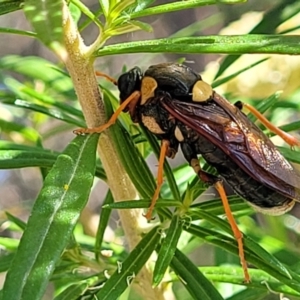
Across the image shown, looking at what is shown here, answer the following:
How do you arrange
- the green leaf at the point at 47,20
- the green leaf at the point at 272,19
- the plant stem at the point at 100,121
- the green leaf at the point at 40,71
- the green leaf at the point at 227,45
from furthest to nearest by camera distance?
the green leaf at the point at 40,71 < the green leaf at the point at 272,19 < the plant stem at the point at 100,121 < the green leaf at the point at 227,45 < the green leaf at the point at 47,20

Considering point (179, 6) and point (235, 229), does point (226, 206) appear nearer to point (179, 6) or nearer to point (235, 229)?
point (235, 229)

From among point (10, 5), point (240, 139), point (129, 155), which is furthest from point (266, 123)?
point (10, 5)

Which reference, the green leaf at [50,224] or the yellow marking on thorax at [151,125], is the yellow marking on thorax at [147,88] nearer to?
the yellow marking on thorax at [151,125]

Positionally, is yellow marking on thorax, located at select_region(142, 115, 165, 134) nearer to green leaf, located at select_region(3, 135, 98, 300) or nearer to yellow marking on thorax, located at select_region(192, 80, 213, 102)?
yellow marking on thorax, located at select_region(192, 80, 213, 102)

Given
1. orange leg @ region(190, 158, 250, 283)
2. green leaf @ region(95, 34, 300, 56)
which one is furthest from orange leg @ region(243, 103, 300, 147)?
green leaf @ region(95, 34, 300, 56)

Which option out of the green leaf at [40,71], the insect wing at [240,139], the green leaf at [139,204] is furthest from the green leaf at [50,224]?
the green leaf at [40,71]
